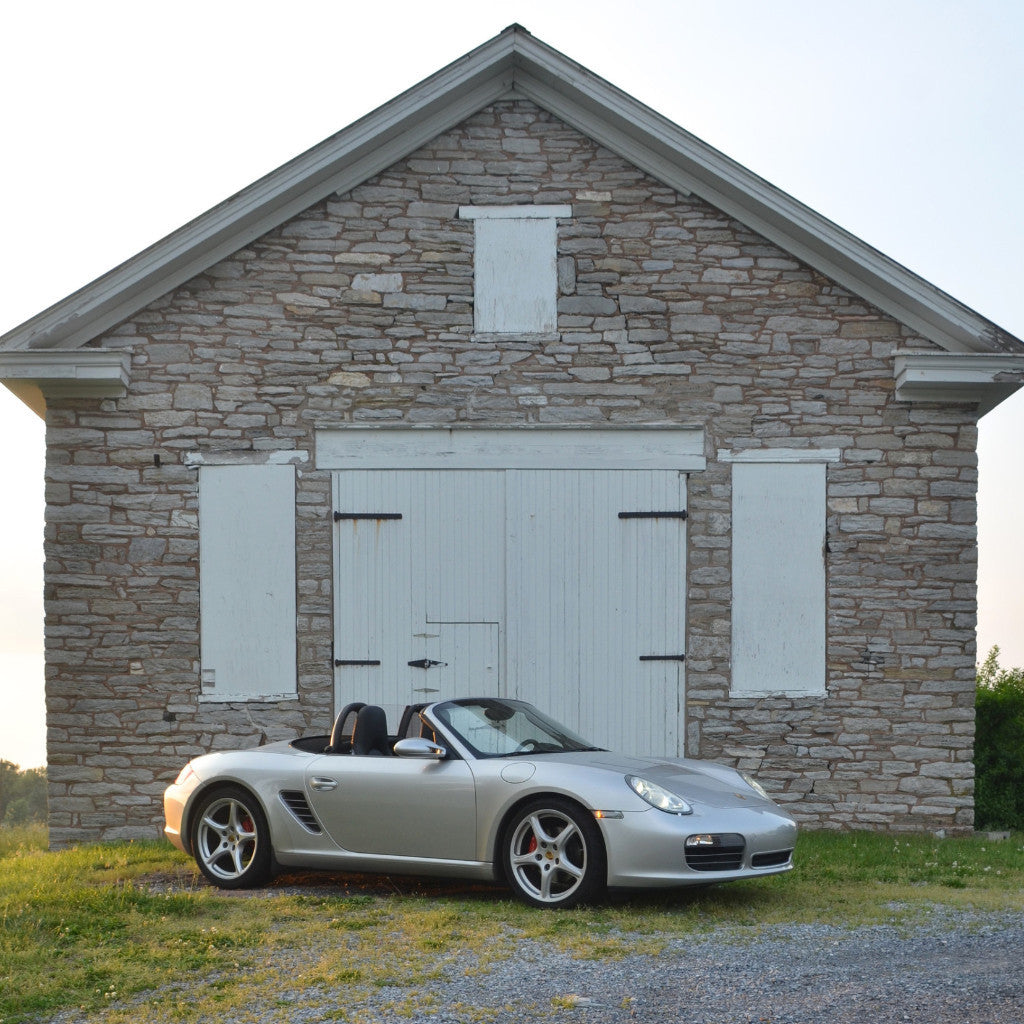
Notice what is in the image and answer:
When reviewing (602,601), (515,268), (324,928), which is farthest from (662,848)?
(515,268)

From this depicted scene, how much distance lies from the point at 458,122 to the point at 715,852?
25.0 feet

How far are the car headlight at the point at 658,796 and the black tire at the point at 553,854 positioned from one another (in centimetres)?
30

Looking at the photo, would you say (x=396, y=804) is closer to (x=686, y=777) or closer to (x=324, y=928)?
(x=324, y=928)

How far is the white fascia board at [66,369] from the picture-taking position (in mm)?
11656

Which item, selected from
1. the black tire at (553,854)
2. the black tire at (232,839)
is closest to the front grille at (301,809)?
the black tire at (232,839)

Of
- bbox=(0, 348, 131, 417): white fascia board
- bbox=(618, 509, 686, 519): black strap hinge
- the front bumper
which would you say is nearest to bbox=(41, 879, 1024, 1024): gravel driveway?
the front bumper

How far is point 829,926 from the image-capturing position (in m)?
6.95

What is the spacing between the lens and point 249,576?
1194cm

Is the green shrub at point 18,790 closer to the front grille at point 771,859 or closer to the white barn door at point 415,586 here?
the white barn door at point 415,586

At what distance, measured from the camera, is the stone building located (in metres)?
11.8

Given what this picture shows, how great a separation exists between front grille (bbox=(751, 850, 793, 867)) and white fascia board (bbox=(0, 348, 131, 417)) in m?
7.10

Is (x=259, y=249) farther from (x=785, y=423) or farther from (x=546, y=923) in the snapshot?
(x=546, y=923)

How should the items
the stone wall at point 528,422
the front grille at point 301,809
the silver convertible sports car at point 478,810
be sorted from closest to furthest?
the silver convertible sports car at point 478,810 → the front grille at point 301,809 → the stone wall at point 528,422

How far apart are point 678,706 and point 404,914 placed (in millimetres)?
5061
